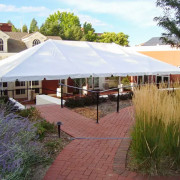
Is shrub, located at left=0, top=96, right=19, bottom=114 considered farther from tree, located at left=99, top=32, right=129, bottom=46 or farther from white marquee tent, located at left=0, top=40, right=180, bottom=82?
tree, located at left=99, top=32, right=129, bottom=46

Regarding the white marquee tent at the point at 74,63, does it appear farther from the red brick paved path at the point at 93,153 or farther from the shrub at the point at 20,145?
the shrub at the point at 20,145

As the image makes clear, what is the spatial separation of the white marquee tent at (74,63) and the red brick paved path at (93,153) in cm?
257

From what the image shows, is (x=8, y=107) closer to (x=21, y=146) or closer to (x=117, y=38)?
(x=21, y=146)

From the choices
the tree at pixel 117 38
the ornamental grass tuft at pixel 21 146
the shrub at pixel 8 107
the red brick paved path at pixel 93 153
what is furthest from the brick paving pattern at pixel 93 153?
the tree at pixel 117 38

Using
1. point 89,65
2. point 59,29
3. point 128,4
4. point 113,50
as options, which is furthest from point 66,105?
point 59,29

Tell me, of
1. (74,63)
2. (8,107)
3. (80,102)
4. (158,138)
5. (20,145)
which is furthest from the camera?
(74,63)

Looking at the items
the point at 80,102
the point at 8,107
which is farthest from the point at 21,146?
the point at 80,102

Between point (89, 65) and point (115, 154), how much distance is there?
7.10m

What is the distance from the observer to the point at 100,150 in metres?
4.63

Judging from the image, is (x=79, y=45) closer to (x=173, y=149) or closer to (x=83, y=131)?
(x=83, y=131)

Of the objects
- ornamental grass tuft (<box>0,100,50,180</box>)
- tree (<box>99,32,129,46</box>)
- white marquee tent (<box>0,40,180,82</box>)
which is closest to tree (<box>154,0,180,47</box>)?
white marquee tent (<box>0,40,180,82</box>)

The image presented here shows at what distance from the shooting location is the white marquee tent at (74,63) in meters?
8.90

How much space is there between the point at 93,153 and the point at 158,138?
57.9 inches

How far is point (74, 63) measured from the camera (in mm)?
10664
